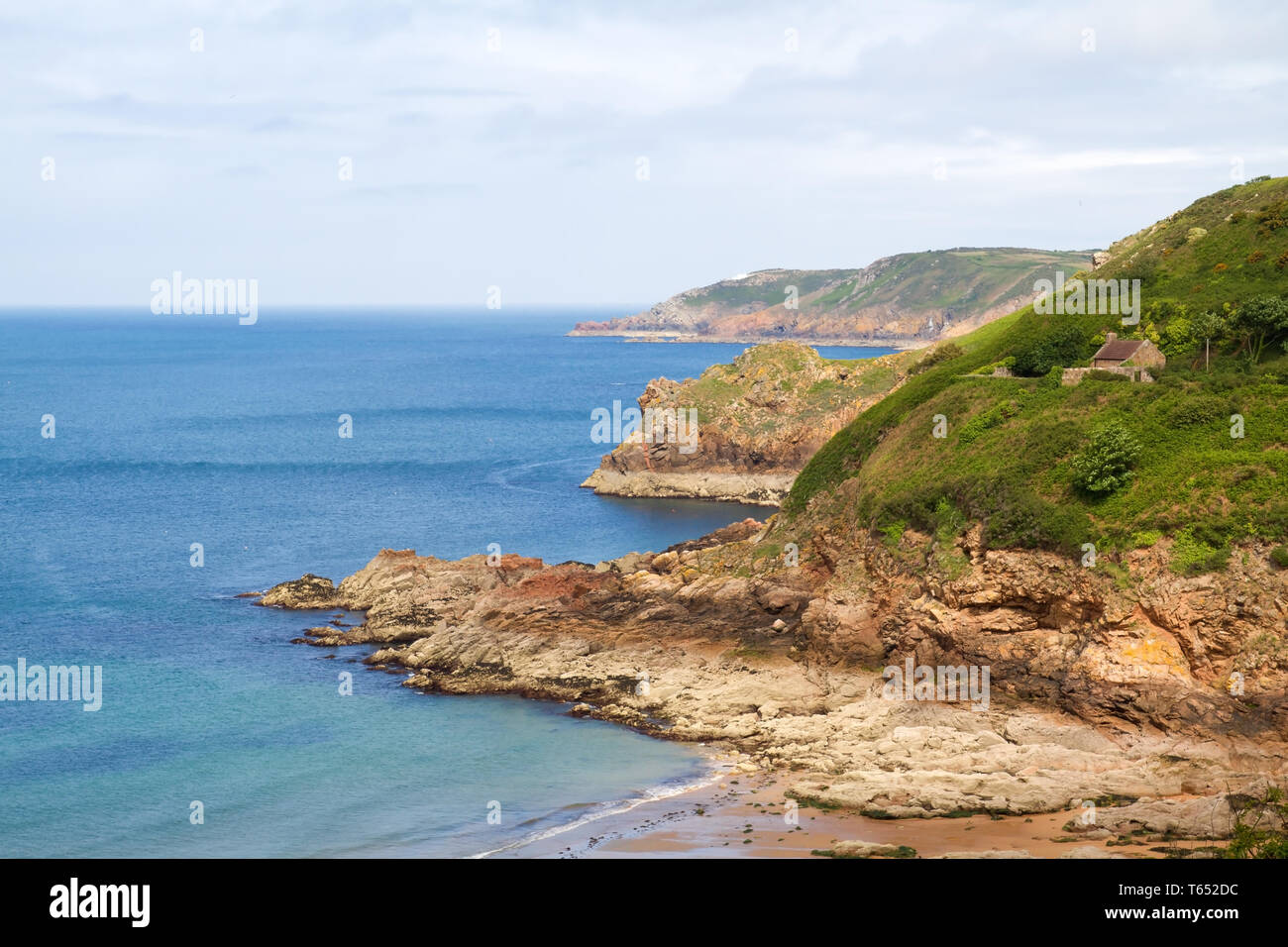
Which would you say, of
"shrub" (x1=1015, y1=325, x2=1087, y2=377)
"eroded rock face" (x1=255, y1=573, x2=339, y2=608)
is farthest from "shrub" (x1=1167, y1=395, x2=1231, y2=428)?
"eroded rock face" (x1=255, y1=573, x2=339, y2=608)

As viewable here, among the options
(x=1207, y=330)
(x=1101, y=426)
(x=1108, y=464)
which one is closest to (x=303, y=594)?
(x=1101, y=426)

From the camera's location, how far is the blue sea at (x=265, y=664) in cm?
4094

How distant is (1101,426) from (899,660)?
42.3 feet

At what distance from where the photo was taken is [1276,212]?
198 feet

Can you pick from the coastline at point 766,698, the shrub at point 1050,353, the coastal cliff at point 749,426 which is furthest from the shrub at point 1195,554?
the coastal cliff at point 749,426

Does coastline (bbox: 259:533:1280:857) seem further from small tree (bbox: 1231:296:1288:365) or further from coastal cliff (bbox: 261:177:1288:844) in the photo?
small tree (bbox: 1231:296:1288:365)

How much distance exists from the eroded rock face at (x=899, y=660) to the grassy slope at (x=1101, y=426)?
1695 mm

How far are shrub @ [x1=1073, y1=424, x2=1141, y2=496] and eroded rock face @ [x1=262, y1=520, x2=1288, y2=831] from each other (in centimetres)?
383

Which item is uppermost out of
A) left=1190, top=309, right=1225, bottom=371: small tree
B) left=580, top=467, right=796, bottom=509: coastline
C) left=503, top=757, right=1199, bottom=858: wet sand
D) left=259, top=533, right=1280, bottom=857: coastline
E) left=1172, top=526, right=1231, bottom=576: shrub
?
left=1190, top=309, right=1225, bottom=371: small tree

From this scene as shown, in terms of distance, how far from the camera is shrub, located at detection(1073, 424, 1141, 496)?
4638 centimetres

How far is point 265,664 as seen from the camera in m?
57.5

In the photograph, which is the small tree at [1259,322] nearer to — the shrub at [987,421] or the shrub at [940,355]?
the shrub at [987,421]

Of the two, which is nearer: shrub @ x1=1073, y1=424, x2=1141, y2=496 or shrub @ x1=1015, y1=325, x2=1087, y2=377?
shrub @ x1=1073, y1=424, x2=1141, y2=496
